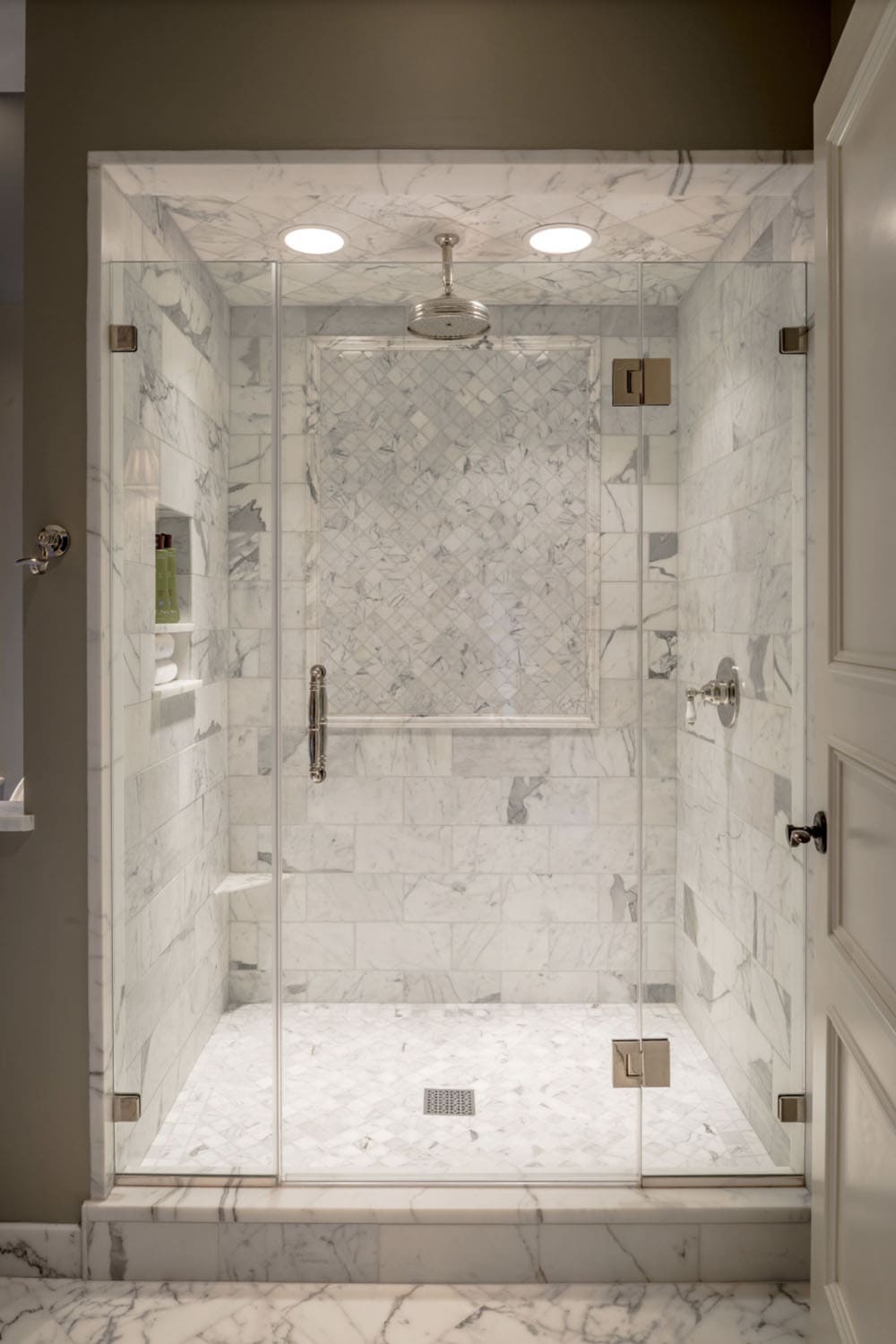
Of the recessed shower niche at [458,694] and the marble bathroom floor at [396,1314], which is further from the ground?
the recessed shower niche at [458,694]

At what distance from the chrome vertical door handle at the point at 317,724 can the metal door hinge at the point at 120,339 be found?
0.75m

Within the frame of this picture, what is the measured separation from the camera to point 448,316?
1.92 meters

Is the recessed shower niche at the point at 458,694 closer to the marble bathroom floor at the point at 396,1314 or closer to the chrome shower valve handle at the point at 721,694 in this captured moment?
the chrome shower valve handle at the point at 721,694

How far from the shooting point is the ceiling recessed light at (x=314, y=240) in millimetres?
2145

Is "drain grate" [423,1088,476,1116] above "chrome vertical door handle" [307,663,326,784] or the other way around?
the other way around

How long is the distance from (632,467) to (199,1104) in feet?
5.35

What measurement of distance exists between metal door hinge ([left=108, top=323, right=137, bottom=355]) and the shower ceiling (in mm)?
217

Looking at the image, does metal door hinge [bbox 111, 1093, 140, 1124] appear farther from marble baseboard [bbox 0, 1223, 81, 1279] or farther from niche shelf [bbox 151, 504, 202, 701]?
niche shelf [bbox 151, 504, 202, 701]

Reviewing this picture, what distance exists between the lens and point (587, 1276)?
5.81 feet

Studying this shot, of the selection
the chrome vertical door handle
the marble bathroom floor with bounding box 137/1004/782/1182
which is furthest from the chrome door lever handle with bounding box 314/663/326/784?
the marble bathroom floor with bounding box 137/1004/782/1182

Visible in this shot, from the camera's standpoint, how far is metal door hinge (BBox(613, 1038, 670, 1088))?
6.25 ft

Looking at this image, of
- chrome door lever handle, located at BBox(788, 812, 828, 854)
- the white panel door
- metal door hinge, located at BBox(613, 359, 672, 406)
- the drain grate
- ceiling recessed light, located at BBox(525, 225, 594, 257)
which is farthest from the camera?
ceiling recessed light, located at BBox(525, 225, 594, 257)

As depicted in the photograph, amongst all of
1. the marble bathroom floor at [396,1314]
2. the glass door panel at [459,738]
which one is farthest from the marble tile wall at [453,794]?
the marble bathroom floor at [396,1314]

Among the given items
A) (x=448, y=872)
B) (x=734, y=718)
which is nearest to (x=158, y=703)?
(x=448, y=872)
